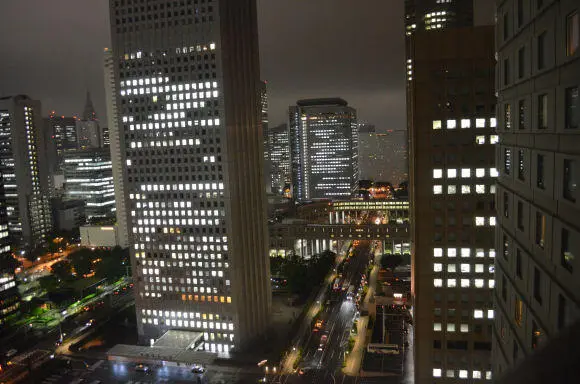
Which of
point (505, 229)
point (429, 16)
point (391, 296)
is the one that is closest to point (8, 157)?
point (391, 296)

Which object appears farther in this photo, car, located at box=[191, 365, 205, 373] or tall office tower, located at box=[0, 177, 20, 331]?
tall office tower, located at box=[0, 177, 20, 331]

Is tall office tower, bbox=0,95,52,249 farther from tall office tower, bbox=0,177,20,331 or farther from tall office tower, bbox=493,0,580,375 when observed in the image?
tall office tower, bbox=493,0,580,375

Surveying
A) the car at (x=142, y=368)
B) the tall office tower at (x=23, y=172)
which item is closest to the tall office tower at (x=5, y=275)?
the car at (x=142, y=368)

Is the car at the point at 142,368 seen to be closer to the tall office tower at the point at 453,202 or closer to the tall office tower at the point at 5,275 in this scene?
the tall office tower at the point at 5,275

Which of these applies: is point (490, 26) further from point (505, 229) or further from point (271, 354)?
point (271, 354)

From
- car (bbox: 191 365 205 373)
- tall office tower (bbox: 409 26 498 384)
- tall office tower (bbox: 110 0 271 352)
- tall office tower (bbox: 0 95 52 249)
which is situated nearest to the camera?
tall office tower (bbox: 409 26 498 384)

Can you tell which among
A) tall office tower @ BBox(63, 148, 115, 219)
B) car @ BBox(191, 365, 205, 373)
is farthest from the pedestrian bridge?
tall office tower @ BBox(63, 148, 115, 219)
